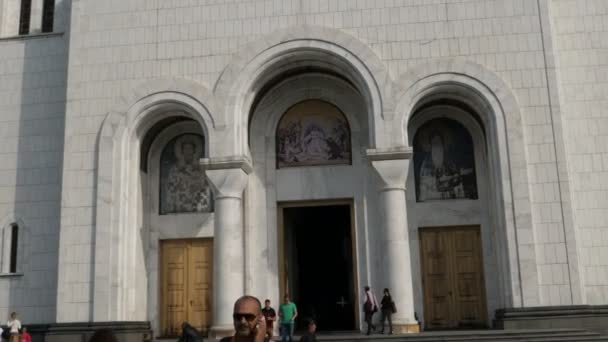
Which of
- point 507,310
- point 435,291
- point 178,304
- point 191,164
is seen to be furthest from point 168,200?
point 507,310

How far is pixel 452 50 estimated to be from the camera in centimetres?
1673

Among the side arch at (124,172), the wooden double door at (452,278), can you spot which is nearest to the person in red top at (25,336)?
the side arch at (124,172)

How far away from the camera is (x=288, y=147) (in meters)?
18.7

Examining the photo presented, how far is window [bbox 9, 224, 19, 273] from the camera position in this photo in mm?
18234

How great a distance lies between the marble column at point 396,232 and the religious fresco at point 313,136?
7.66 feet

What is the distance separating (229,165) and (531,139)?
7112 millimetres

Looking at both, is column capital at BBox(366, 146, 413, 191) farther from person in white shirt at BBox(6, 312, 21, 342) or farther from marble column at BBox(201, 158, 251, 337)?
person in white shirt at BBox(6, 312, 21, 342)

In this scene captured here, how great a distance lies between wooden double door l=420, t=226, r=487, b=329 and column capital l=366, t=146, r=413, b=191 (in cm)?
231

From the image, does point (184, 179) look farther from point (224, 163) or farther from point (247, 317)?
point (247, 317)

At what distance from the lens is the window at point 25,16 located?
20.4 meters

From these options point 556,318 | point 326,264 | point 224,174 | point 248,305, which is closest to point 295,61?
point 224,174

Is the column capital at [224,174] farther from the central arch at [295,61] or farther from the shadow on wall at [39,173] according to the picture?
the shadow on wall at [39,173]

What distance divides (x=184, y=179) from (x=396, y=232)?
624cm

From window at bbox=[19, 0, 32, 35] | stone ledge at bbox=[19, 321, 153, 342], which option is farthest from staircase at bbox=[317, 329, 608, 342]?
window at bbox=[19, 0, 32, 35]
